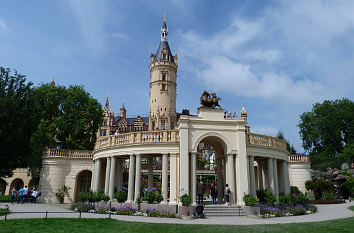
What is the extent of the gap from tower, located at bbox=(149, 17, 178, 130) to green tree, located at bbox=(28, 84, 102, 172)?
36.1 metres

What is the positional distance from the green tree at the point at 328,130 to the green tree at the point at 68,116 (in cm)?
4823

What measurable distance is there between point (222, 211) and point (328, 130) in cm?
5282

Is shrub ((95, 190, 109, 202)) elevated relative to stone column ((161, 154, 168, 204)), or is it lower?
lower

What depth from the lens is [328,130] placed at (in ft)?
198

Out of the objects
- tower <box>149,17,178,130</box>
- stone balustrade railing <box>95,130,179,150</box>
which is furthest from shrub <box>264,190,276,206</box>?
tower <box>149,17,178,130</box>

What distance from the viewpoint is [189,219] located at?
1633 centimetres

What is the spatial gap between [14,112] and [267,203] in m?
24.5

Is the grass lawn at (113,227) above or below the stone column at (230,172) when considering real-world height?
below

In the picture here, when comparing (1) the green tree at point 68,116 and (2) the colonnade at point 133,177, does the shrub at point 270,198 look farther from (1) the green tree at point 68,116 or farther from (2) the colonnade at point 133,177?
(1) the green tree at point 68,116

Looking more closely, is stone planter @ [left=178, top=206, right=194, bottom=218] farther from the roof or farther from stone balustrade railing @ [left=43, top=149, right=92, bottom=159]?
the roof

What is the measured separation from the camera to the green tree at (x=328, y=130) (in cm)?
5866

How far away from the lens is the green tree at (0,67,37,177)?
24.1 metres

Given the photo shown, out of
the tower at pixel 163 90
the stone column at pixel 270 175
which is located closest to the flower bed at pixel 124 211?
the stone column at pixel 270 175

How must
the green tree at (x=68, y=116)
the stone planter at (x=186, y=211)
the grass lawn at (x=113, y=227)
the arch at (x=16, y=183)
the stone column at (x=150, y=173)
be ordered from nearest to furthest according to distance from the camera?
the grass lawn at (x=113, y=227)
the stone planter at (x=186, y=211)
the stone column at (x=150, y=173)
the green tree at (x=68, y=116)
the arch at (x=16, y=183)
